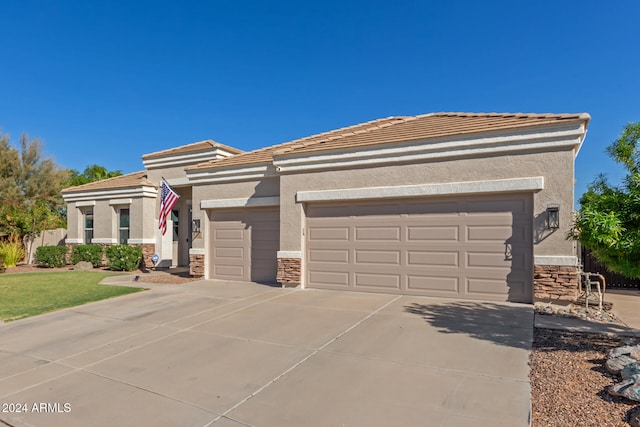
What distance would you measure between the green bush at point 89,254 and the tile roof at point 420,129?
7.16 m

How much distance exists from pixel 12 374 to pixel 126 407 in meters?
2.14

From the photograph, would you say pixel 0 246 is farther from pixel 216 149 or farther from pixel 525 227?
pixel 525 227

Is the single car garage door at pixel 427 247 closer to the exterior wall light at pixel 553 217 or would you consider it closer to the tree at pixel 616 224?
the exterior wall light at pixel 553 217

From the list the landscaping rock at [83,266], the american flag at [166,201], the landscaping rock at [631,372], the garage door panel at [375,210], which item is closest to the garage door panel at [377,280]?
the garage door panel at [375,210]

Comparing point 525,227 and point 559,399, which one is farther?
point 525,227

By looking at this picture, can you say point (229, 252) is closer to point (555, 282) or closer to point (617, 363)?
point (555, 282)

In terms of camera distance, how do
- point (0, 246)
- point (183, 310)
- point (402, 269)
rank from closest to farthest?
1. point (183, 310)
2. point (402, 269)
3. point (0, 246)

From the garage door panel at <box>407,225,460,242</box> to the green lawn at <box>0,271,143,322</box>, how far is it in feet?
24.7

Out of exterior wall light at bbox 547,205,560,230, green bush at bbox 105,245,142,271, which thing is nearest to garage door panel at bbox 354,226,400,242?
exterior wall light at bbox 547,205,560,230

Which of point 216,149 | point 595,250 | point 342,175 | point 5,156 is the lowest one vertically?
point 595,250

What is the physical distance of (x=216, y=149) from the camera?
48.1ft

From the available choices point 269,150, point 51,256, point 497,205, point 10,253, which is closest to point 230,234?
point 269,150

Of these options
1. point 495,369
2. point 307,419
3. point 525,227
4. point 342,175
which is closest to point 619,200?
point 495,369

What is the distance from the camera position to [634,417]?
128 inches
